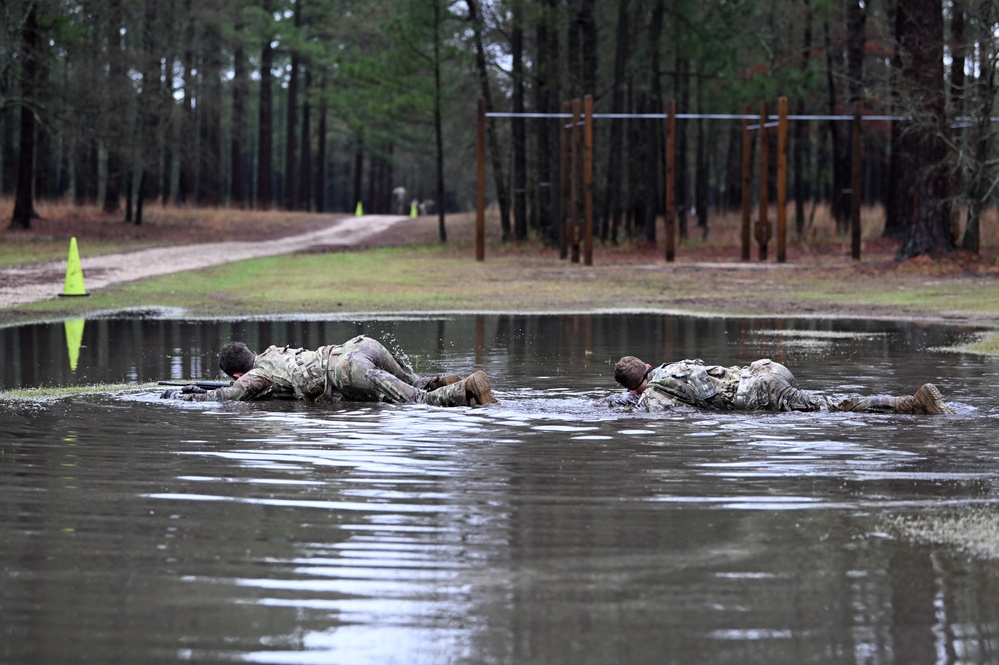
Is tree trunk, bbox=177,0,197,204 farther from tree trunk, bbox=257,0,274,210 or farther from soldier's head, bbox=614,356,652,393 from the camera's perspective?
soldier's head, bbox=614,356,652,393

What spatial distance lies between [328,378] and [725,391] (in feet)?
9.78

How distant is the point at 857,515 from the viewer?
21.0ft

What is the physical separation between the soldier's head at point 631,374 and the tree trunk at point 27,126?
29.3 metres

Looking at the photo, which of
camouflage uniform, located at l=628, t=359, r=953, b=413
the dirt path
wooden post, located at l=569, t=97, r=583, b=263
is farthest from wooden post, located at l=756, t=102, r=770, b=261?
camouflage uniform, located at l=628, t=359, r=953, b=413

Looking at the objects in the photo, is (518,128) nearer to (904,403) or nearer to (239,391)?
(239,391)

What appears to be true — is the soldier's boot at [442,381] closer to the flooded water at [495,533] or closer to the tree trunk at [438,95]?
the flooded water at [495,533]

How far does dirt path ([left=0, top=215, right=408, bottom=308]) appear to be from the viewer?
23703 millimetres

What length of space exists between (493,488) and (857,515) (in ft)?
5.93

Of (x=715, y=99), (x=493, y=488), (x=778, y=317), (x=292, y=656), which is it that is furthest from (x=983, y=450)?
(x=715, y=99)

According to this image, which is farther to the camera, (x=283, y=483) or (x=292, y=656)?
(x=283, y=483)

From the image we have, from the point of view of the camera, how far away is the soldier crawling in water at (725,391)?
9.84 m

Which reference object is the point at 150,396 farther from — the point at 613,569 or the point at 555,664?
the point at 555,664

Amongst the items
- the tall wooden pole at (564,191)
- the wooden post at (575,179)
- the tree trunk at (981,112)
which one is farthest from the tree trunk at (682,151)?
the tree trunk at (981,112)

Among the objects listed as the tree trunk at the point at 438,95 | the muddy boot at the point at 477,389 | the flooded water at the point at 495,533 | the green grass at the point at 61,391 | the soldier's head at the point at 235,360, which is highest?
the tree trunk at the point at 438,95
